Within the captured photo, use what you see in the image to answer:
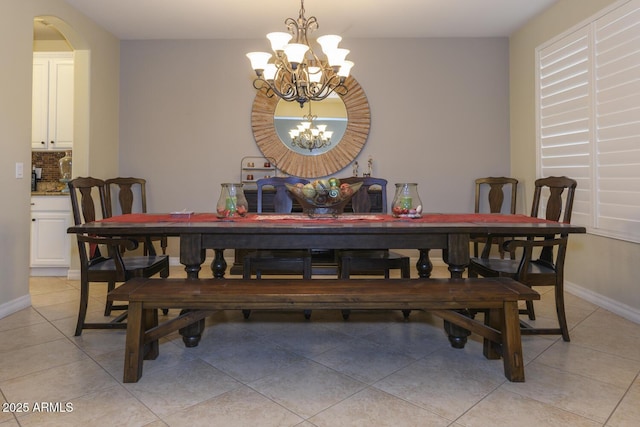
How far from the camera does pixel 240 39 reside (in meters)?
4.28

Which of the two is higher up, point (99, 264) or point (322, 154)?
point (322, 154)

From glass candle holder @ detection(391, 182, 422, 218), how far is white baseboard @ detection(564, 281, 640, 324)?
5.80ft

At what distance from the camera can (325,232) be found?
6.28 ft

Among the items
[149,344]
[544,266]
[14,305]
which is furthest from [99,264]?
[544,266]

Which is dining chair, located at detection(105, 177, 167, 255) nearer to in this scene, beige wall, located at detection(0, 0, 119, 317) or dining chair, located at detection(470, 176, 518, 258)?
beige wall, located at detection(0, 0, 119, 317)

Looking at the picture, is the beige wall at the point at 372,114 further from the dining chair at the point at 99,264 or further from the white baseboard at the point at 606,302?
the dining chair at the point at 99,264

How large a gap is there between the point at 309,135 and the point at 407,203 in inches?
90.1

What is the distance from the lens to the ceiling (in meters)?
3.44

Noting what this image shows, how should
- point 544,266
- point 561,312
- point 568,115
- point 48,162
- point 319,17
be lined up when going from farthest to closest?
point 48,162 < point 319,17 < point 568,115 < point 544,266 < point 561,312

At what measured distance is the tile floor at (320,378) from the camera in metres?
1.48

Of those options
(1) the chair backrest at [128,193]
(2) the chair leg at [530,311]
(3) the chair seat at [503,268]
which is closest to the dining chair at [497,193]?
(2) the chair leg at [530,311]

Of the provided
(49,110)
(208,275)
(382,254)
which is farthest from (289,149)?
(49,110)

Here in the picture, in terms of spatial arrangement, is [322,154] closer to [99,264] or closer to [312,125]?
[312,125]

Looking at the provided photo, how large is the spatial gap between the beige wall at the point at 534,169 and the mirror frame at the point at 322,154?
1.67 m
